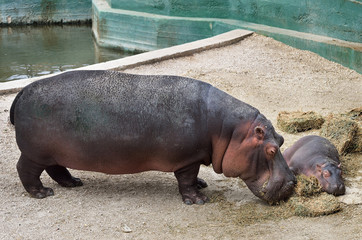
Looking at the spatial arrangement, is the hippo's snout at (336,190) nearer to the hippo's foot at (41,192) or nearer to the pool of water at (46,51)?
the hippo's foot at (41,192)

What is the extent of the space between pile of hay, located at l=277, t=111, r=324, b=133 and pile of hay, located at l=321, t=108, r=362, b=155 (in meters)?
0.27

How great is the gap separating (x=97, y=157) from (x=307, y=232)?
6.13 ft

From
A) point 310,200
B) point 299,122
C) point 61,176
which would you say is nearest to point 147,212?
point 61,176

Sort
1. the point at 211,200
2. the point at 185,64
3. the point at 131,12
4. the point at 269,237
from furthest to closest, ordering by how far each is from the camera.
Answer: the point at 131,12, the point at 185,64, the point at 211,200, the point at 269,237

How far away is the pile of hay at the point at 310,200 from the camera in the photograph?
14.6 feet

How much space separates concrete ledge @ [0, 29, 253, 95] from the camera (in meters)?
7.55

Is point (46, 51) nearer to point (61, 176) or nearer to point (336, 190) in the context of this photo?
point (61, 176)

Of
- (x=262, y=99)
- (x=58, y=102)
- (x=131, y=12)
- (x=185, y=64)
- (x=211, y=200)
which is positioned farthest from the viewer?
(x=131, y=12)

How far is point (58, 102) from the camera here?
4.50 metres

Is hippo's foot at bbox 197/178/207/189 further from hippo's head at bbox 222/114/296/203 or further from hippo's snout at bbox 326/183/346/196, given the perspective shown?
hippo's snout at bbox 326/183/346/196

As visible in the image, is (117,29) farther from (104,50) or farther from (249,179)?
(249,179)

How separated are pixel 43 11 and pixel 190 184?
12.3 meters

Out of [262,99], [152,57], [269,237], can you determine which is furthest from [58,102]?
[152,57]

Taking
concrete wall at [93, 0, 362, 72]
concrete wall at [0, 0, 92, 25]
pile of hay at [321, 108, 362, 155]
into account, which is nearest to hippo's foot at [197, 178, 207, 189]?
pile of hay at [321, 108, 362, 155]
